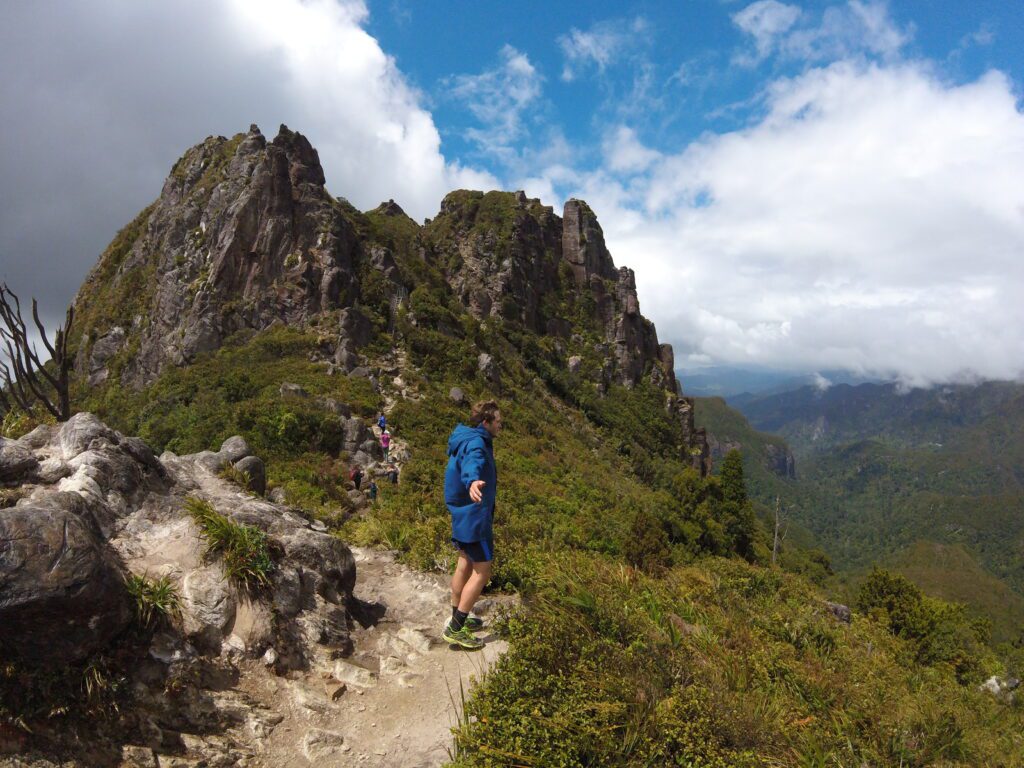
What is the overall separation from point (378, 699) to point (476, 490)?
2.26 meters

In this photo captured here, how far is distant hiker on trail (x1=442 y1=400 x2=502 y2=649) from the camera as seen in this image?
5.27 meters

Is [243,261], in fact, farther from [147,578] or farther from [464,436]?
[464,436]

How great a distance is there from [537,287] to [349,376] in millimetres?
44153

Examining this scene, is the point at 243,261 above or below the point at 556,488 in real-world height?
above

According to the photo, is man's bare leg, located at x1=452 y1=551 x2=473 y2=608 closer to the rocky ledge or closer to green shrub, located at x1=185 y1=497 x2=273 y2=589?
the rocky ledge

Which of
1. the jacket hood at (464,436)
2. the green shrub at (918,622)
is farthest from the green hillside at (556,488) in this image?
the jacket hood at (464,436)

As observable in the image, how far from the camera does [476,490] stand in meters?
5.01

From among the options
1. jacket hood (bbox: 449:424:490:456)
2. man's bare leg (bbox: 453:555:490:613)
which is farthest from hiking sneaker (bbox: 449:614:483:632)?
jacket hood (bbox: 449:424:490:456)

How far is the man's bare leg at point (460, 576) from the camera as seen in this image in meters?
5.71

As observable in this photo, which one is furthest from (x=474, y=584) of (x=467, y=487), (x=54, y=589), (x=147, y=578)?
(x=54, y=589)

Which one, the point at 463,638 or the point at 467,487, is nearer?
the point at 467,487

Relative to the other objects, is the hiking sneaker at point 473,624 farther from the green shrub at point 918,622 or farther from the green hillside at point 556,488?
the green shrub at point 918,622

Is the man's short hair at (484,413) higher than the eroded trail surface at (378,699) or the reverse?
higher

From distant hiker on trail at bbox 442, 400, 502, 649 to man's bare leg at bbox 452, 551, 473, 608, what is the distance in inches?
0.5
